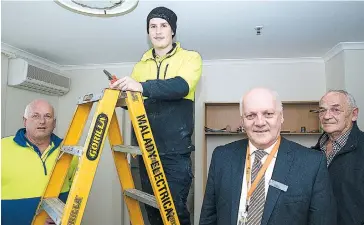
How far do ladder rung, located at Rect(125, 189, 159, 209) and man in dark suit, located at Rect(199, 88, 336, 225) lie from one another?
0.90ft

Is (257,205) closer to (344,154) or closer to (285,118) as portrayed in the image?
(344,154)

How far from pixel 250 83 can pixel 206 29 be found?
4.74ft

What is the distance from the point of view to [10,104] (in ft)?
12.1

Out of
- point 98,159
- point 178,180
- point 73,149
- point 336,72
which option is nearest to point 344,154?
point 178,180

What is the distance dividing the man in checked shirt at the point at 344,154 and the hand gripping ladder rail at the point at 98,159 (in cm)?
98

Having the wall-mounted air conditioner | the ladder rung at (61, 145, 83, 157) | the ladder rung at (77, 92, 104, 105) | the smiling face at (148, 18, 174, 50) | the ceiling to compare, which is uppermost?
the ceiling

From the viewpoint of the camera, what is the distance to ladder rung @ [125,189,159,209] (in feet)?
4.50

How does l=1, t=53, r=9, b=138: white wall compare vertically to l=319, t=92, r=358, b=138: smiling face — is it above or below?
above

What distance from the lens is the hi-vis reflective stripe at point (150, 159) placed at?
132 cm

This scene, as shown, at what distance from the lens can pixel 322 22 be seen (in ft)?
→ 9.23

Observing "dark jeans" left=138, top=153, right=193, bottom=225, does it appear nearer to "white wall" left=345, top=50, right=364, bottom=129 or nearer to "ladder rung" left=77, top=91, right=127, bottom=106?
"ladder rung" left=77, top=91, right=127, bottom=106

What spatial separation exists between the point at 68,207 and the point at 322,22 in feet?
8.84


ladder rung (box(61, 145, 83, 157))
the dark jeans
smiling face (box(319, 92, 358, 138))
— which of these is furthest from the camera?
smiling face (box(319, 92, 358, 138))

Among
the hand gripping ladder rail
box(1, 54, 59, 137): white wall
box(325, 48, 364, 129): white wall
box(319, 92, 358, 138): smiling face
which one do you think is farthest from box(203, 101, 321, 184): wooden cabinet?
the hand gripping ladder rail
